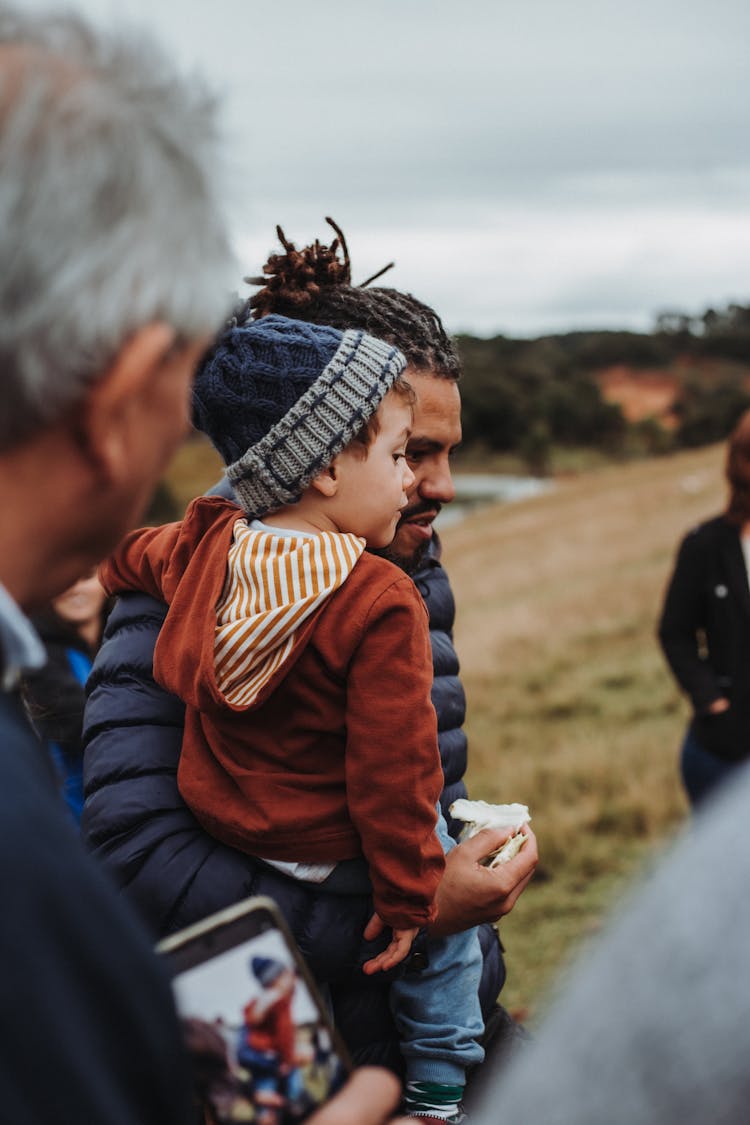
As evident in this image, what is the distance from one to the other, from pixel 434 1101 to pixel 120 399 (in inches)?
60.0

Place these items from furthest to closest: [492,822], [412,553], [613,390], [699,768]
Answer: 1. [613,390]
2. [699,768]
3. [412,553]
4. [492,822]

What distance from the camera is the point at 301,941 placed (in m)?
1.86

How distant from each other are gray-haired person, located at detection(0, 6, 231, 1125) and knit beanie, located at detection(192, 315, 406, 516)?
2.63 feet

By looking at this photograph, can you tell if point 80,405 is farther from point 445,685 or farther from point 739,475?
point 739,475

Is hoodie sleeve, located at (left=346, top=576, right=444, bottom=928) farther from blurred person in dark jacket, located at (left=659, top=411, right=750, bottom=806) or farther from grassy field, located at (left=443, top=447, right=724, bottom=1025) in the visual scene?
blurred person in dark jacket, located at (left=659, top=411, right=750, bottom=806)

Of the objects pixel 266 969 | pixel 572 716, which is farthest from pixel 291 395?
pixel 572 716

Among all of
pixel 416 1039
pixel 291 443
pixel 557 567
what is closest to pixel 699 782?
pixel 416 1039

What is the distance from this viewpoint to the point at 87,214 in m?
0.96

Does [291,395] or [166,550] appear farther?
[166,550]

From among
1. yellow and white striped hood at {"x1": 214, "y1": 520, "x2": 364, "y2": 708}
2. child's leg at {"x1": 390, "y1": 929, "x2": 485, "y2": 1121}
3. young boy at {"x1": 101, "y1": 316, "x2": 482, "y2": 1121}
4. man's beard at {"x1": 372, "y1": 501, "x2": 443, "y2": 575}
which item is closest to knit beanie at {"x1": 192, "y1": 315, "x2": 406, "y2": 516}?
young boy at {"x1": 101, "y1": 316, "x2": 482, "y2": 1121}

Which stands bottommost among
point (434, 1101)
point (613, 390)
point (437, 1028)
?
point (613, 390)

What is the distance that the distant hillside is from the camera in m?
62.4

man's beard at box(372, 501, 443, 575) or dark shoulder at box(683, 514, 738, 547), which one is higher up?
man's beard at box(372, 501, 443, 575)

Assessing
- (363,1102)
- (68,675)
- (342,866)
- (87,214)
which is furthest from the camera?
(68,675)
